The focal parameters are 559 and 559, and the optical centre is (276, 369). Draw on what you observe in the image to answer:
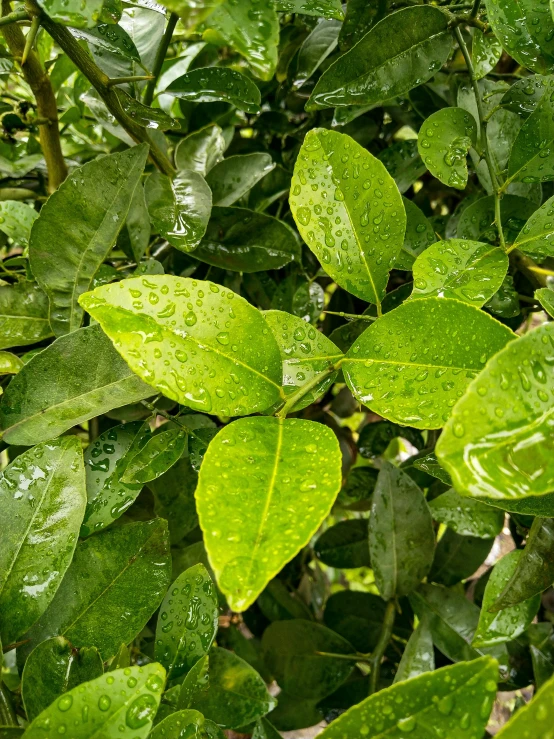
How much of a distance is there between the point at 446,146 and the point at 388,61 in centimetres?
10

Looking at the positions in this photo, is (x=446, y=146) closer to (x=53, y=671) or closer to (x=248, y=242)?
(x=248, y=242)

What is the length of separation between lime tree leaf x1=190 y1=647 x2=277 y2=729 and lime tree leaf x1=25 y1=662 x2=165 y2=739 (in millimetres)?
244

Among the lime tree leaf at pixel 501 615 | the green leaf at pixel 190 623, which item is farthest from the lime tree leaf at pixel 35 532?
the lime tree leaf at pixel 501 615

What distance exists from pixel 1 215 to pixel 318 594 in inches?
38.4

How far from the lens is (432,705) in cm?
30

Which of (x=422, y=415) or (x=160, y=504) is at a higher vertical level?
(x=422, y=415)

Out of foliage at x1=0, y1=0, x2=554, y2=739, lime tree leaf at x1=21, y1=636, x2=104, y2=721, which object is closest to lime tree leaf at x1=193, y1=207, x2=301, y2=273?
foliage at x1=0, y1=0, x2=554, y2=739

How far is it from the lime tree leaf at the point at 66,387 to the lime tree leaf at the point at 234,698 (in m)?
0.31

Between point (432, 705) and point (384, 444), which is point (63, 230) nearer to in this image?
point (432, 705)

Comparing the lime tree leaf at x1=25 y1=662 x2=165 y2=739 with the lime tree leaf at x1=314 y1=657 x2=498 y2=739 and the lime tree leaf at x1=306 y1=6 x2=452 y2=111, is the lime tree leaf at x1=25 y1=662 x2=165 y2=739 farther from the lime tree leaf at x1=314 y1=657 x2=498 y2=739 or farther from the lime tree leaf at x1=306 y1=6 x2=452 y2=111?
the lime tree leaf at x1=306 y1=6 x2=452 y2=111

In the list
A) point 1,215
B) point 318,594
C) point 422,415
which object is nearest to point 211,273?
point 1,215

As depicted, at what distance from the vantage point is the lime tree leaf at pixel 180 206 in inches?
22.8

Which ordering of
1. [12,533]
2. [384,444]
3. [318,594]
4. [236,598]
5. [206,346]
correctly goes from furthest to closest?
1. [318,594]
2. [384,444]
3. [12,533]
4. [206,346]
5. [236,598]

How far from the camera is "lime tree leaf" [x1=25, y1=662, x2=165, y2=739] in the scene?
0.33 m
